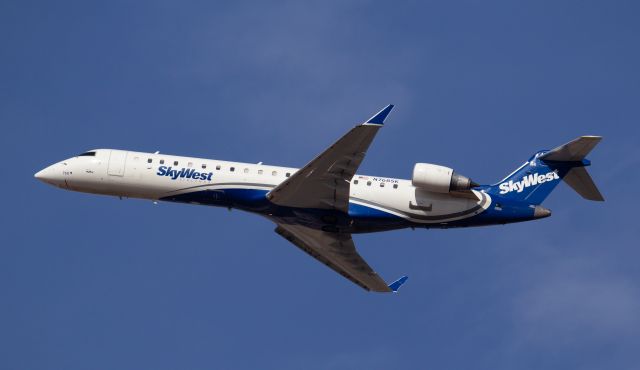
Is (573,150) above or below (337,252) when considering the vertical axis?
above

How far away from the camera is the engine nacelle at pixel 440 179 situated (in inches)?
1740

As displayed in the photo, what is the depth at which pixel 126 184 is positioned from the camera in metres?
47.3

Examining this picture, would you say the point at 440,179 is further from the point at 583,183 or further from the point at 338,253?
the point at 338,253

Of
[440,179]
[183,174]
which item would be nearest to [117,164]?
[183,174]

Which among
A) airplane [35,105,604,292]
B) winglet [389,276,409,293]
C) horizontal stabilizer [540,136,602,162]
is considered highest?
horizontal stabilizer [540,136,602,162]

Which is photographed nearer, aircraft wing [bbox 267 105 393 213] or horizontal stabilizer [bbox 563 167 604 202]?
aircraft wing [bbox 267 105 393 213]

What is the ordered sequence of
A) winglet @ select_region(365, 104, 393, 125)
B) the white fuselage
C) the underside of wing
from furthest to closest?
the underside of wing, the white fuselage, winglet @ select_region(365, 104, 393, 125)

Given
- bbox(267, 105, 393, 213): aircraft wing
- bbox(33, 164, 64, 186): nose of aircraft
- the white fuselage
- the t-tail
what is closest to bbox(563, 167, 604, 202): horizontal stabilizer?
the t-tail

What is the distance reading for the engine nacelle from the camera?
145 ft

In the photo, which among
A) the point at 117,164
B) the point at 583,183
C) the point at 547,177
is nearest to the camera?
the point at 583,183

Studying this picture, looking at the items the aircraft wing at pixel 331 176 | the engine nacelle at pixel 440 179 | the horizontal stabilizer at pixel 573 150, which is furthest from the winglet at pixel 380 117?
the horizontal stabilizer at pixel 573 150

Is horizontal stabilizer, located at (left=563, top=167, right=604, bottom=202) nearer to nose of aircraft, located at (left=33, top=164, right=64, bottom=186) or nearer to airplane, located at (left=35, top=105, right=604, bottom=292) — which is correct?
airplane, located at (left=35, top=105, right=604, bottom=292)

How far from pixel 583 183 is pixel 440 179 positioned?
5.84m

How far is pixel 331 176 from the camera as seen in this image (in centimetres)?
4381
